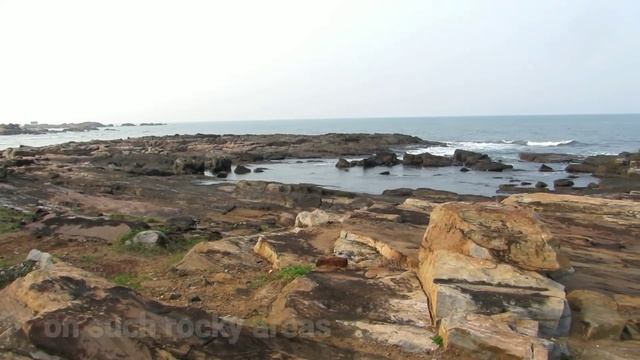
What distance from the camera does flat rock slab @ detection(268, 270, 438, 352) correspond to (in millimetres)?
6613

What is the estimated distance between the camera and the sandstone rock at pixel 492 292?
689 cm

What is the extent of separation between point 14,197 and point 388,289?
19.0 metres

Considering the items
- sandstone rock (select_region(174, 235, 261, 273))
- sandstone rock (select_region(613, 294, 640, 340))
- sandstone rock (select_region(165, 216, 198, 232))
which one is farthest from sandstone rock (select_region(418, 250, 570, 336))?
sandstone rock (select_region(165, 216, 198, 232))

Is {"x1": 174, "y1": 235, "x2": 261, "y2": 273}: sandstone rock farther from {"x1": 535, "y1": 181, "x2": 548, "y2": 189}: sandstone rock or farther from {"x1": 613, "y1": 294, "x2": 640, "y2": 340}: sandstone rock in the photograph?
{"x1": 535, "y1": 181, "x2": 548, "y2": 189}: sandstone rock

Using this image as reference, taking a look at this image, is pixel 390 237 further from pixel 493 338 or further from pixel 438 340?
pixel 493 338

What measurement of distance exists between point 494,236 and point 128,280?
22.6 ft

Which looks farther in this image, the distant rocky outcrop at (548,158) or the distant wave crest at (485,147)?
the distant wave crest at (485,147)

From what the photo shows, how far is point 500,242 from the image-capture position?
26.2 feet

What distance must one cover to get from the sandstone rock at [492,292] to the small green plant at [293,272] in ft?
7.30

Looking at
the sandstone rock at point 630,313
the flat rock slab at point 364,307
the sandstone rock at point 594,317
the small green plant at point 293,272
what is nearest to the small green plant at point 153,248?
the small green plant at point 293,272

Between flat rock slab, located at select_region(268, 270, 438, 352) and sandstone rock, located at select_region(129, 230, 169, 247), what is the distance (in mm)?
5652

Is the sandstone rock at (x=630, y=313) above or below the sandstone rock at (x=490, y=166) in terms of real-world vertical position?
above

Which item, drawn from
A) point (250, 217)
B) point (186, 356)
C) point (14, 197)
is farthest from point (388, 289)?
point (14, 197)

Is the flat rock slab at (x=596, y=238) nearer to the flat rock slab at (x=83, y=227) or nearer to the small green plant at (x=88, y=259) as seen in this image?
the small green plant at (x=88, y=259)
